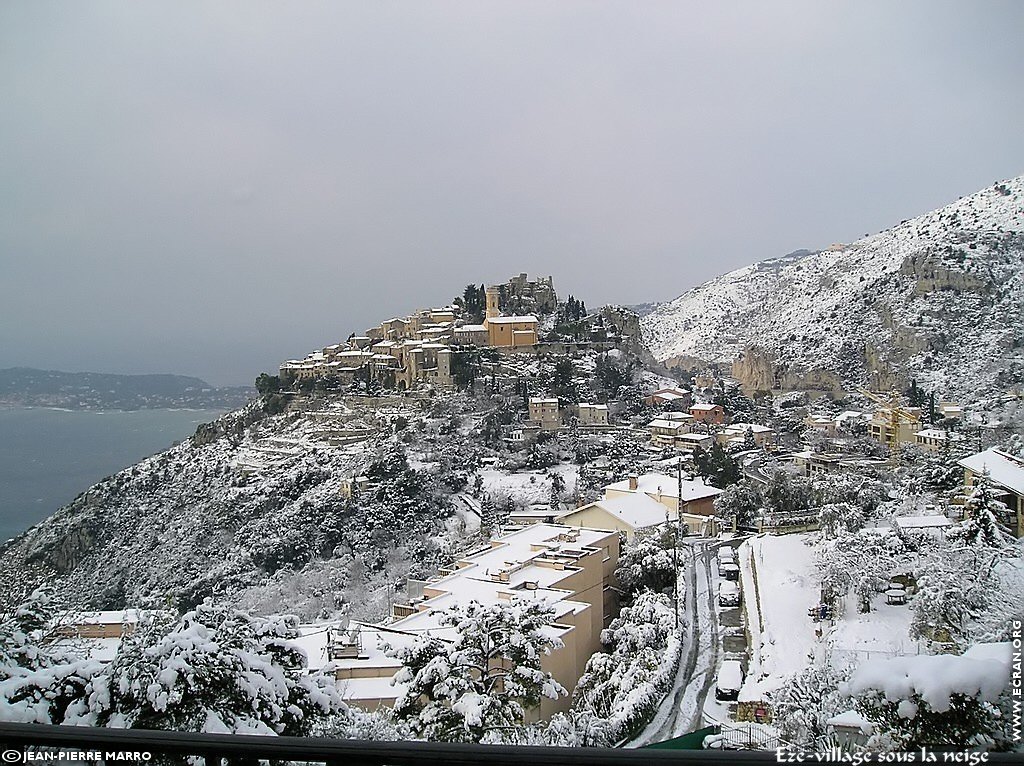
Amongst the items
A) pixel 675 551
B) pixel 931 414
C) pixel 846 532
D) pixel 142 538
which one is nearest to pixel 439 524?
pixel 142 538

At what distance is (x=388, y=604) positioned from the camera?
9023 millimetres

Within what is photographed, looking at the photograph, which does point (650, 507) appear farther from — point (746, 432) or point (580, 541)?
point (746, 432)

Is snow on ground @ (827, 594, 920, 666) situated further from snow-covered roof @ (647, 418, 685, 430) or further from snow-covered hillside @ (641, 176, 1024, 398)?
snow-covered roof @ (647, 418, 685, 430)

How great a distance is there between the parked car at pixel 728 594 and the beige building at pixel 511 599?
915 mm

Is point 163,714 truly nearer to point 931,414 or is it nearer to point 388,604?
point 388,604

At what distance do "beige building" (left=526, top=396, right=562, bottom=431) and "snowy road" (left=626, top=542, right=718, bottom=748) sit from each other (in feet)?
38.6

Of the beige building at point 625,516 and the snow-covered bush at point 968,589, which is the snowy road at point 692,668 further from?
the beige building at point 625,516

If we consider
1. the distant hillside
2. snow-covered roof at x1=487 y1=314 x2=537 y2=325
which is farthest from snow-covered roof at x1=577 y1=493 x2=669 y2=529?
snow-covered roof at x1=487 y1=314 x2=537 y2=325

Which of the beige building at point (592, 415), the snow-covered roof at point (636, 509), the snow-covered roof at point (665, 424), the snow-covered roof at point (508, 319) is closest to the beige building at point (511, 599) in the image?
the snow-covered roof at point (636, 509)

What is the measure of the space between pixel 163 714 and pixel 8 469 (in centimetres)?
400

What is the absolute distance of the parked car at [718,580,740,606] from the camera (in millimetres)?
5516

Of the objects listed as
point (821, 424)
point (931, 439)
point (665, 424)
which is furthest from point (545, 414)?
point (931, 439)

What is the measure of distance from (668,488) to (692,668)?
6.49 meters

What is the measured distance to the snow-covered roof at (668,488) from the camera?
10461mm
